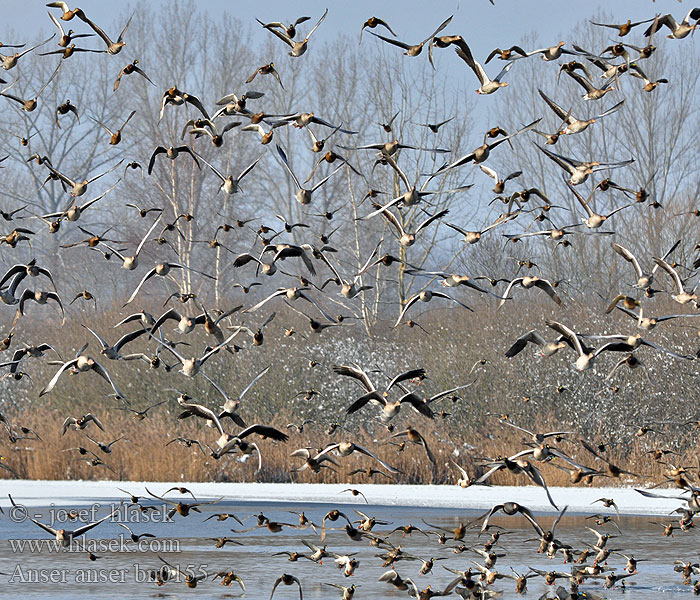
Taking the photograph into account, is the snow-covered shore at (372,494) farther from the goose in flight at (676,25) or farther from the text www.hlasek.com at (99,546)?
the goose in flight at (676,25)

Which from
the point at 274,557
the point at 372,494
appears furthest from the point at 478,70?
the point at 372,494

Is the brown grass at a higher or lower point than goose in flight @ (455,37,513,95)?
lower

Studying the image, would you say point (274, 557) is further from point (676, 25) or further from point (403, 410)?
point (403, 410)

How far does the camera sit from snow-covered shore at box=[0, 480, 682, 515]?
20391 millimetres

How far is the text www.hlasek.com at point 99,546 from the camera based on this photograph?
15.8 meters

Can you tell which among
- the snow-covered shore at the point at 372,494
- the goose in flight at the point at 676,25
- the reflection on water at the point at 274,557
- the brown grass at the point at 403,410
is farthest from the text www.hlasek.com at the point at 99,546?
the goose in flight at the point at 676,25

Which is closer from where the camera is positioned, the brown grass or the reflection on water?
the reflection on water

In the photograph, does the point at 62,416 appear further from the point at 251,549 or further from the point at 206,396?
the point at 251,549

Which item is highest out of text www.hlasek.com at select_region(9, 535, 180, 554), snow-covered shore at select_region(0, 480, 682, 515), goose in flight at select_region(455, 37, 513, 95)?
goose in flight at select_region(455, 37, 513, 95)

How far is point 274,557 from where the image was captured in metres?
15.2

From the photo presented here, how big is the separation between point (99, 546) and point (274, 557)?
2866 mm

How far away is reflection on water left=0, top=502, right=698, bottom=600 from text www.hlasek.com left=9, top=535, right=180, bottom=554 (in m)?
0.03

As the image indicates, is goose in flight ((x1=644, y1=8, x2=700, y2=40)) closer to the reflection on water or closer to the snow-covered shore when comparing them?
the reflection on water

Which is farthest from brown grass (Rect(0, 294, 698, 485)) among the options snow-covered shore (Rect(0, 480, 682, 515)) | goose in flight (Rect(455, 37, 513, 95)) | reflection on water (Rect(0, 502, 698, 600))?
goose in flight (Rect(455, 37, 513, 95))
